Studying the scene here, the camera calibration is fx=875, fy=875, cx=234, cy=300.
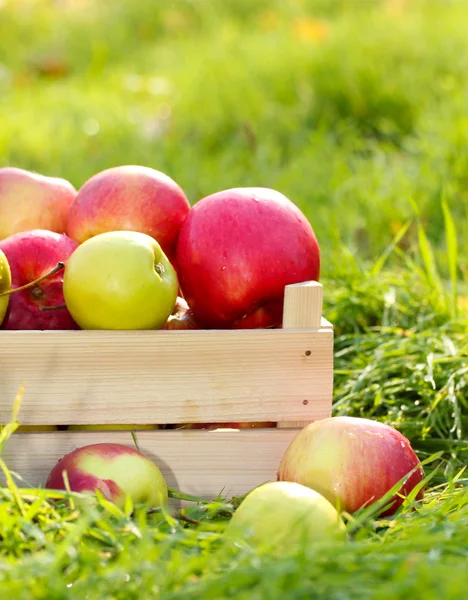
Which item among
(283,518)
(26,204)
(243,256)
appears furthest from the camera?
(26,204)

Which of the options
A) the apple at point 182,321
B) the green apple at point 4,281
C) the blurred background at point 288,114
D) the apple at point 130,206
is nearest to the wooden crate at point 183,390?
the green apple at point 4,281

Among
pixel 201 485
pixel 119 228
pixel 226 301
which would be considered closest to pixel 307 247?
pixel 226 301

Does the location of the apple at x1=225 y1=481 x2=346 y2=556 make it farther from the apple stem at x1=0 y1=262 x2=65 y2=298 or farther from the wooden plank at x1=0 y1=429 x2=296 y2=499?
the apple stem at x1=0 y1=262 x2=65 y2=298

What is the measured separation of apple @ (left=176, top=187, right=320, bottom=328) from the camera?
1.82 m

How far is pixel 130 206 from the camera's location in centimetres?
193

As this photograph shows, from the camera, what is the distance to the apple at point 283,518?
134 centimetres

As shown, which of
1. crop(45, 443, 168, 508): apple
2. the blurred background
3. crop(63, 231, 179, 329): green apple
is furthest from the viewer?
the blurred background

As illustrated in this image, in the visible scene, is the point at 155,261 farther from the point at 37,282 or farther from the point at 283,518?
the point at 283,518

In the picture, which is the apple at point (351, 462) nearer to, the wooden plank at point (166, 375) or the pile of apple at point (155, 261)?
the wooden plank at point (166, 375)

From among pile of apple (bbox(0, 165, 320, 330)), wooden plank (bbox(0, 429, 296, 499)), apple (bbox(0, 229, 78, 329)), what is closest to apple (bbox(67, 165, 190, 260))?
pile of apple (bbox(0, 165, 320, 330))

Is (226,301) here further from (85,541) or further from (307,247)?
(85,541)

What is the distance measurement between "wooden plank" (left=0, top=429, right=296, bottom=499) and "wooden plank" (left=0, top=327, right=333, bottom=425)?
0.04 meters

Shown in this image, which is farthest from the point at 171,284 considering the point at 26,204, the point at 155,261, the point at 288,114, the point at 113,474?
the point at 288,114

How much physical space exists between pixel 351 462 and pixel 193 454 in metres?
0.34
